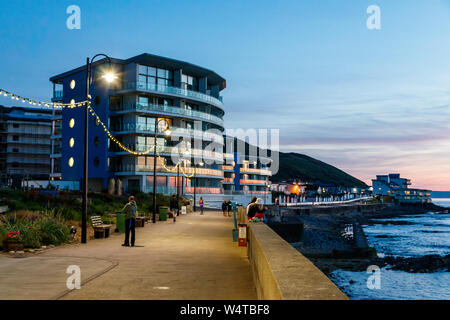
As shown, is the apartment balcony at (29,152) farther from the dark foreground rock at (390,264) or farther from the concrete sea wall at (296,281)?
the concrete sea wall at (296,281)

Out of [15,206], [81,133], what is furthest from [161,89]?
[15,206]

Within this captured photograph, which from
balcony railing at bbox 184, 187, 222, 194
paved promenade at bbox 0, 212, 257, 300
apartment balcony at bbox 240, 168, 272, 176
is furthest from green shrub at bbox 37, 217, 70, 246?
apartment balcony at bbox 240, 168, 272, 176

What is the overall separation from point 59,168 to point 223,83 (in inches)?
1398

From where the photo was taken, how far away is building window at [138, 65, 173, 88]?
73062 millimetres

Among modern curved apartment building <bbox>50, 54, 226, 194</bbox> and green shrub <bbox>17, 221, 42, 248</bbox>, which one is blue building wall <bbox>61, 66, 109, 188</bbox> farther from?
green shrub <bbox>17, 221, 42, 248</bbox>

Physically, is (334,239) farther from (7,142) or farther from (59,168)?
(7,142)

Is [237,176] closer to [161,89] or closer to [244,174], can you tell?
[244,174]

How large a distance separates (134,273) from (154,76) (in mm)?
66601

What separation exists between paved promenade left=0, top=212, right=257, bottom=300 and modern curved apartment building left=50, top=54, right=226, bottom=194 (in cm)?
5348

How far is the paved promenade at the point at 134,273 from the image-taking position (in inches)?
324

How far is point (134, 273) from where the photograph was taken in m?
10.5
